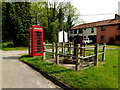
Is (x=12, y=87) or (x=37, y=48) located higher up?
(x=37, y=48)

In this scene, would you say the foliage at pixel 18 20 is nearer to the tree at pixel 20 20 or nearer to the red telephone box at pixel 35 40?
the tree at pixel 20 20

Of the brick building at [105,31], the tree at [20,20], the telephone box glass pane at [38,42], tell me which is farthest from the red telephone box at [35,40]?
the brick building at [105,31]

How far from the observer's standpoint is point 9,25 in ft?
70.7

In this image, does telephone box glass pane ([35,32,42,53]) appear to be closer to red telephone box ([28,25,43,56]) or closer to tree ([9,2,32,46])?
red telephone box ([28,25,43,56])

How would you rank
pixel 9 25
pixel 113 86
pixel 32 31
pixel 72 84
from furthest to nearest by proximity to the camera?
pixel 9 25 → pixel 32 31 → pixel 72 84 → pixel 113 86

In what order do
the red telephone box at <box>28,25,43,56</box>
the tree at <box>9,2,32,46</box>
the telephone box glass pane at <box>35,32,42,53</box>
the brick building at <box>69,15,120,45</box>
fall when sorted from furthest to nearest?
the brick building at <box>69,15,120,45</box>, the tree at <box>9,2,32,46</box>, the telephone box glass pane at <box>35,32,42,53</box>, the red telephone box at <box>28,25,43,56</box>

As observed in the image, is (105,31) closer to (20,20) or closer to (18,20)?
(20,20)

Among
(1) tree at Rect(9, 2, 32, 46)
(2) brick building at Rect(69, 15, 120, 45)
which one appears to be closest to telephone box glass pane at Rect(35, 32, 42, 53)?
(1) tree at Rect(9, 2, 32, 46)

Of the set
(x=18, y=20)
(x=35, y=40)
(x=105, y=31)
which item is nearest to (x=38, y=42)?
(x=35, y=40)

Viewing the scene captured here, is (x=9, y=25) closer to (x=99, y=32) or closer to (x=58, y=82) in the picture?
(x=58, y=82)

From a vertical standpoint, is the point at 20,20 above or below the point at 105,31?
above

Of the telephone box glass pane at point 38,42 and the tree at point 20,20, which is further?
the tree at point 20,20

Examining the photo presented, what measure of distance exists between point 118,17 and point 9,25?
1116 inches

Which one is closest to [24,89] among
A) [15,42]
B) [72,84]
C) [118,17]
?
[72,84]
